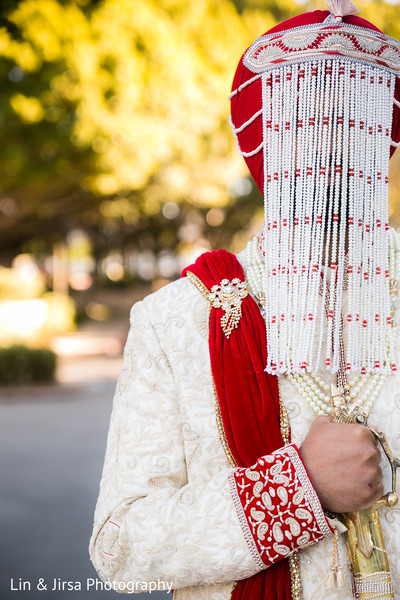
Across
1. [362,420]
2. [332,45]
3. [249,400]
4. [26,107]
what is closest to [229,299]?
[249,400]

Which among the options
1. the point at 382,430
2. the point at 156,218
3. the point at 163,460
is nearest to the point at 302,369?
the point at 382,430

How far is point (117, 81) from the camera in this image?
1138 centimetres

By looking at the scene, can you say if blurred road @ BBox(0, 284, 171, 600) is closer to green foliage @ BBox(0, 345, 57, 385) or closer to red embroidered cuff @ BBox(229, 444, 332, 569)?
green foliage @ BBox(0, 345, 57, 385)

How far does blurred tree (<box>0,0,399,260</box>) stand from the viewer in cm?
1012

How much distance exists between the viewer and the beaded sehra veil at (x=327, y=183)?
1449mm

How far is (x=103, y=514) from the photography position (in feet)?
4.68

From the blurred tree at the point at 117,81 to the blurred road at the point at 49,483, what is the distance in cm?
418

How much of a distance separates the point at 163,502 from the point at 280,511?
23 centimetres

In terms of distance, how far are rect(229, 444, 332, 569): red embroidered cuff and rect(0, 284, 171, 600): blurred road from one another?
128 inches

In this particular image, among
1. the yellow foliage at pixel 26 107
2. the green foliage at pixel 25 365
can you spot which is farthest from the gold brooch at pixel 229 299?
the green foliage at pixel 25 365

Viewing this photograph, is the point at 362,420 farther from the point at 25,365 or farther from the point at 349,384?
the point at 25,365

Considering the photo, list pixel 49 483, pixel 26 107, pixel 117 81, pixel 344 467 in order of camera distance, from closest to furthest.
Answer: pixel 344 467 → pixel 49 483 → pixel 26 107 → pixel 117 81

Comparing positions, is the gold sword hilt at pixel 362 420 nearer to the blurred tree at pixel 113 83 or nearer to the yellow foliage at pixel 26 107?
the blurred tree at pixel 113 83

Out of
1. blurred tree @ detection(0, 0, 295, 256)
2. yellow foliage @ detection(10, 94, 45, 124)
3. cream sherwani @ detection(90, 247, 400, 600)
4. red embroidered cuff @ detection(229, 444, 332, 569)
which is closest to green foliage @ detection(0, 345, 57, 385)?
blurred tree @ detection(0, 0, 295, 256)
